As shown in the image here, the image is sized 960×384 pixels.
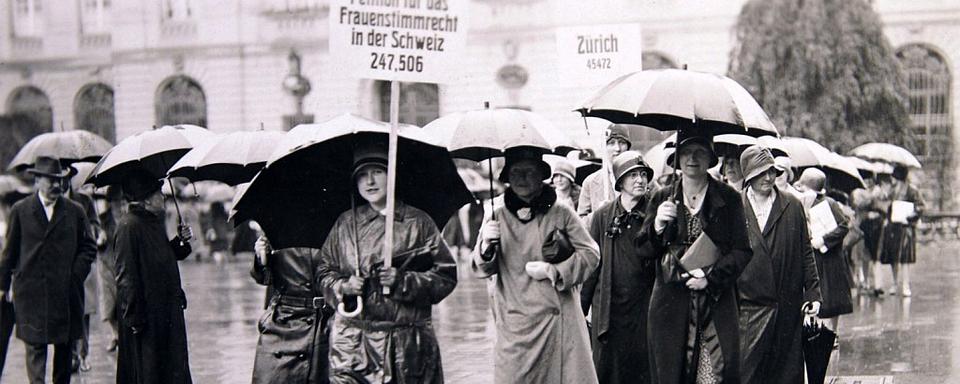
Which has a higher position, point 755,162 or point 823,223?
point 755,162

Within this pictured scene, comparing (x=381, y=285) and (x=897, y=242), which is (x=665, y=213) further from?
(x=897, y=242)

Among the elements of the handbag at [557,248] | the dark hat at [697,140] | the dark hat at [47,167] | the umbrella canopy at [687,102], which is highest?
the umbrella canopy at [687,102]

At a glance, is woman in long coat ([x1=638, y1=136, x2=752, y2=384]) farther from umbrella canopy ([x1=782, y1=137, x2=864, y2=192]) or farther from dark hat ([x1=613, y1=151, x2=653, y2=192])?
umbrella canopy ([x1=782, y1=137, x2=864, y2=192])

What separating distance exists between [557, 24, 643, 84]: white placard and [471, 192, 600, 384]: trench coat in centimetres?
353

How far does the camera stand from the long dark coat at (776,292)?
7832 millimetres

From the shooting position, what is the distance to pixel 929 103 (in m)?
32.8

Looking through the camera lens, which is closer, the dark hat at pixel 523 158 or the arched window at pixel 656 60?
the dark hat at pixel 523 158

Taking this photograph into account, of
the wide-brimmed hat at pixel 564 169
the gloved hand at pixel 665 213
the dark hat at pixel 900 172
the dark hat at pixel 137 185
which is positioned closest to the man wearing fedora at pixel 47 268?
the dark hat at pixel 137 185

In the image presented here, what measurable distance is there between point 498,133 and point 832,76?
919 inches

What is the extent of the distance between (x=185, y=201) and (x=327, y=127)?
2415cm

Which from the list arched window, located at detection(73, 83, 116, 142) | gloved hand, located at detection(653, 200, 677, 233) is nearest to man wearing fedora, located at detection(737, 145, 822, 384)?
gloved hand, located at detection(653, 200, 677, 233)

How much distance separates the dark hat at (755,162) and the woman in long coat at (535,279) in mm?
1830

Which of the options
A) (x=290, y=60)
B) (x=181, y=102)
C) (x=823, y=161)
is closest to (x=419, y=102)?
(x=290, y=60)

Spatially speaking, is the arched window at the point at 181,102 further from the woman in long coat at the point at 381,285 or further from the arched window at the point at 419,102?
the woman in long coat at the point at 381,285
